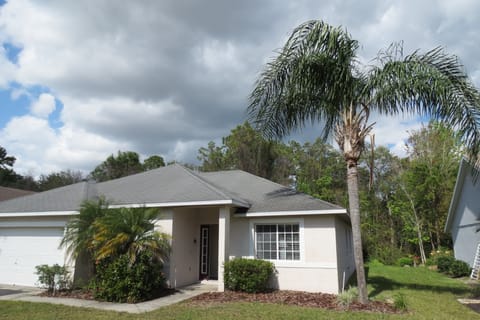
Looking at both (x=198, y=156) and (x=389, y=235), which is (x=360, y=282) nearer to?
(x=389, y=235)

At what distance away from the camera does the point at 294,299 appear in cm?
926

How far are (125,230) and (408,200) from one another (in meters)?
21.4

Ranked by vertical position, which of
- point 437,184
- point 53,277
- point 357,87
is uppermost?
point 357,87

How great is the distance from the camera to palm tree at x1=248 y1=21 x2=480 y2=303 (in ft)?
27.4

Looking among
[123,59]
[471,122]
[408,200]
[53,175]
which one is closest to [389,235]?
[408,200]

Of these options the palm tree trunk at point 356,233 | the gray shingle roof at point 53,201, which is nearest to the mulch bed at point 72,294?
the gray shingle roof at point 53,201

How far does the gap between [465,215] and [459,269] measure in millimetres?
2973

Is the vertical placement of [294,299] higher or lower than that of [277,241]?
Result: lower

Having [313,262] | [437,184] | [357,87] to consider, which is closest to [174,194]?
[313,262]

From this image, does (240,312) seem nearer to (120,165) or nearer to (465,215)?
(465,215)

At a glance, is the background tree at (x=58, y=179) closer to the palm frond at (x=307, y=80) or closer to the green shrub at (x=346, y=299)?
the palm frond at (x=307, y=80)

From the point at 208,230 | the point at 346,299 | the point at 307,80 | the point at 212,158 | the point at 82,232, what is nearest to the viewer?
the point at 346,299

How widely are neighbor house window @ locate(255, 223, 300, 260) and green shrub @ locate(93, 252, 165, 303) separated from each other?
3.76 m

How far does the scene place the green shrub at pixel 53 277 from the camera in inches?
404
